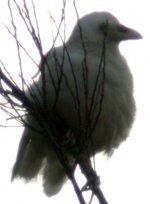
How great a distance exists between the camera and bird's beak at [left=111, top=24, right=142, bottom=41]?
6062mm

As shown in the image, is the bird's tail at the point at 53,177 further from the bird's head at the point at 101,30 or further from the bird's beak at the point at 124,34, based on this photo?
the bird's beak at the point at 124,34

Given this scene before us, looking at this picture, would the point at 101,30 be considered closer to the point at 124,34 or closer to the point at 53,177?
the point at 124,34

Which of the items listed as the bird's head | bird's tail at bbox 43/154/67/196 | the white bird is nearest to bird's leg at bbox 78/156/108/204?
the white bird

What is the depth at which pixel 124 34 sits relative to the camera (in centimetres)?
608

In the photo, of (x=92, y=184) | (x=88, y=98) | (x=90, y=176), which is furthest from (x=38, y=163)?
(x=92, y=184)

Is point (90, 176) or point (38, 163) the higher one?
point (38, 163)

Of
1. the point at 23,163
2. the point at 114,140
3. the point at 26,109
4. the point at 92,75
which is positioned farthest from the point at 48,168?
the point at 26,109

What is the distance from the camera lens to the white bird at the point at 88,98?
5.18m

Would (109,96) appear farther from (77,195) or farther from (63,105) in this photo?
(77,195)

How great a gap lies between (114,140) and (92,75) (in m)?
0.70

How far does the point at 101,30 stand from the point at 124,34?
20cm

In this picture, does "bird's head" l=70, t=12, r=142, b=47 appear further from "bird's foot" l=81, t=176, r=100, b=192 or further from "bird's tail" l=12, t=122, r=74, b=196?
"bird's foot" l=81, t=176, r=100, b=192

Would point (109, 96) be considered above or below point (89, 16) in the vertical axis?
below

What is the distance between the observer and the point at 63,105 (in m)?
5.32
